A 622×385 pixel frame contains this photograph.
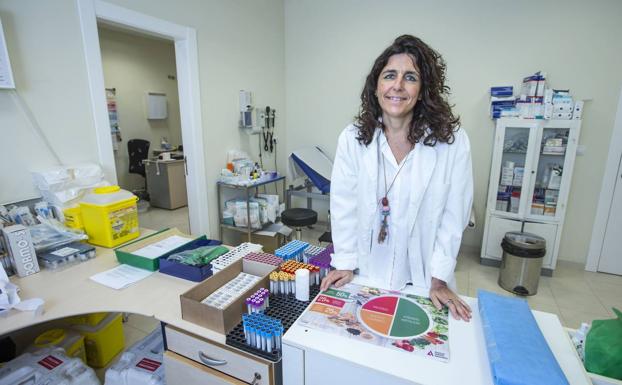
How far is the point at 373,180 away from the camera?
1199mm

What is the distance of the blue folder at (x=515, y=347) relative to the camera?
0.68 meters

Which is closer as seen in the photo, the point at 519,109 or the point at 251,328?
the point at 251,328

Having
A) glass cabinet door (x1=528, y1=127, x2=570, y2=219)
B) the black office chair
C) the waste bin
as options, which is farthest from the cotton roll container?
the black office chair

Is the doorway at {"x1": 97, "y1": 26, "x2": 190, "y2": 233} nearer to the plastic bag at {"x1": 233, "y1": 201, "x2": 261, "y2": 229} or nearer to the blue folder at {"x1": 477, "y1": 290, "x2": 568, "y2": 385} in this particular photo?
the plastic bag at {"x1": 233, "y1": 201, "x2": 261, "y2": 229}

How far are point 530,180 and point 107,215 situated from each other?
335cm

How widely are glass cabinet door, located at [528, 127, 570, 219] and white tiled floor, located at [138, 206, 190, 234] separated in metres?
3.90

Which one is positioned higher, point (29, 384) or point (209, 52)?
point (209, 52)

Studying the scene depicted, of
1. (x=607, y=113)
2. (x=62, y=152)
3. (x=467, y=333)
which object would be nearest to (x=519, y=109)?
(x=607, y=113)

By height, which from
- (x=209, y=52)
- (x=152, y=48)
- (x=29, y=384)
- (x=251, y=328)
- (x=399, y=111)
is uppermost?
(x=152, y=48)

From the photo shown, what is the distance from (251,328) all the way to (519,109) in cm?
302

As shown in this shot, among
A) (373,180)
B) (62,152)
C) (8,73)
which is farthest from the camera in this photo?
(62,152)

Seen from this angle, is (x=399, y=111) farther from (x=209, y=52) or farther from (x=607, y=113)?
(x=607, y=113)

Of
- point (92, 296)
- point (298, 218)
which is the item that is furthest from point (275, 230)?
point (92, 296)

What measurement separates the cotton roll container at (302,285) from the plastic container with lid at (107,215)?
1238 mm
